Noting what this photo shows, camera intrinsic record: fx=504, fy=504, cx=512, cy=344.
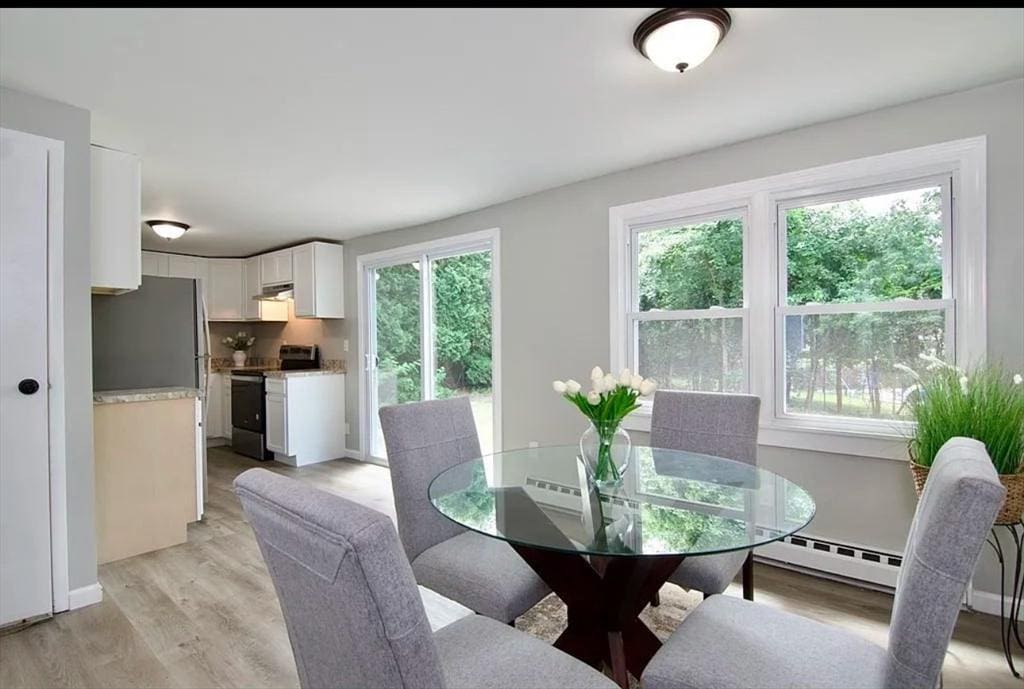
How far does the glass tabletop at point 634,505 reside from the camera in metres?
1.32

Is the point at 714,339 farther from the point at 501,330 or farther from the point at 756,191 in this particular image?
the point at 501,330

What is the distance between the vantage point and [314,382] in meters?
5.11

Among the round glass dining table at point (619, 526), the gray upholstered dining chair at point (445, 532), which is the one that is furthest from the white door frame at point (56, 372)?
the round glass dining table at point (619, 526)

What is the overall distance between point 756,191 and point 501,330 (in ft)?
6.54

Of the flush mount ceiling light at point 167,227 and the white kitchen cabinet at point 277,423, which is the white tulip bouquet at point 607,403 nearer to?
the white kitchen cabinet at point 277,423

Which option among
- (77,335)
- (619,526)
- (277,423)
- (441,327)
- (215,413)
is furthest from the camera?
(215,413)

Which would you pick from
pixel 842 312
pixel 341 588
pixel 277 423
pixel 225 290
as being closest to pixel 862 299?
pixel 842 312

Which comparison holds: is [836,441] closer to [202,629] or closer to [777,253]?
[777,253]

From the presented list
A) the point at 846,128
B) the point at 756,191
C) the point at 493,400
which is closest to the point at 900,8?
the point at 846,128

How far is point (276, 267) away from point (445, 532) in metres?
4.66

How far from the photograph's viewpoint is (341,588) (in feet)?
2.50

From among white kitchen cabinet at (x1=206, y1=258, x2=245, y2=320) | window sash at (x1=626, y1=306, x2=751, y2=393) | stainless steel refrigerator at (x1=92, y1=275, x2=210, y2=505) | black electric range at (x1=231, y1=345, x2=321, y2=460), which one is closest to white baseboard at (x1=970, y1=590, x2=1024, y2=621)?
window sash at (x1=626, y1=306, x2=751, y2=393)

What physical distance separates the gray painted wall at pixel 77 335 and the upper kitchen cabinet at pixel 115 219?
12.6 inches

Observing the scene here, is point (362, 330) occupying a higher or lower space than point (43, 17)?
lower
